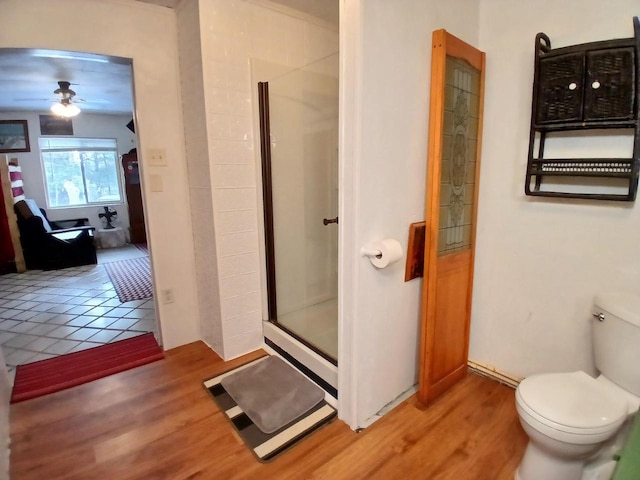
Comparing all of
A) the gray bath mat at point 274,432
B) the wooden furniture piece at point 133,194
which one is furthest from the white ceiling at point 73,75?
the gray bath mat at point 274,432

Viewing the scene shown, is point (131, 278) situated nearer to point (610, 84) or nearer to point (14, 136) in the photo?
point (14, 136)

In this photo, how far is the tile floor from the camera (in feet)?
8.04

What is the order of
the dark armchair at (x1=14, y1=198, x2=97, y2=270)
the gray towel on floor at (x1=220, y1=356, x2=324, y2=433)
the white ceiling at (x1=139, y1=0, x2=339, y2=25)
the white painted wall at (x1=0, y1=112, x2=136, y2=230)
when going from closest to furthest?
the gray towel on floor at (x1=220, y1=356, x2=324, y2=433), the white ceiling at (x1=139, y1=0, x2=339, y2=25), the dark armchair at (x1=14, y1=198, x2=97, y2=270), the white painted wall at (x1=0, y1=112, x2=136, y2=230)

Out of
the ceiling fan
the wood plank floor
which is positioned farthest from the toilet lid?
the ceiling fan

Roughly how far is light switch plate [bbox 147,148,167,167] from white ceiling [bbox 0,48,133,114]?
0.55 m

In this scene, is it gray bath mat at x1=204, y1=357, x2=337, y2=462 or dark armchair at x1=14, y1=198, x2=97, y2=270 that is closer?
gray bath mat at x1=204, y1=357, x2=337, y2=462

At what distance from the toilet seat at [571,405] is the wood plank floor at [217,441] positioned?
388mm

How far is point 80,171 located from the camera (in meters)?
5.73

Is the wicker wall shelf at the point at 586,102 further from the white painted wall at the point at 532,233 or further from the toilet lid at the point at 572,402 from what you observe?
the toilet lid at the point at 572,402

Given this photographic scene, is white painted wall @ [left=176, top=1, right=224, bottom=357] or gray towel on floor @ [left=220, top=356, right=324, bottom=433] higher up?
white painted wall @ [left=176, top=1, right=224, bottom=357]

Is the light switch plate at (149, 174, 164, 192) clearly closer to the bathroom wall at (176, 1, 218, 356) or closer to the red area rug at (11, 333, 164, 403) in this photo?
the bathroom wall at (176, 1, 218, 356)

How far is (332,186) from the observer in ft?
7.48

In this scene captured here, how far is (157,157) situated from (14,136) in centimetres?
463

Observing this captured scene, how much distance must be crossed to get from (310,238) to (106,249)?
15.5 ft
